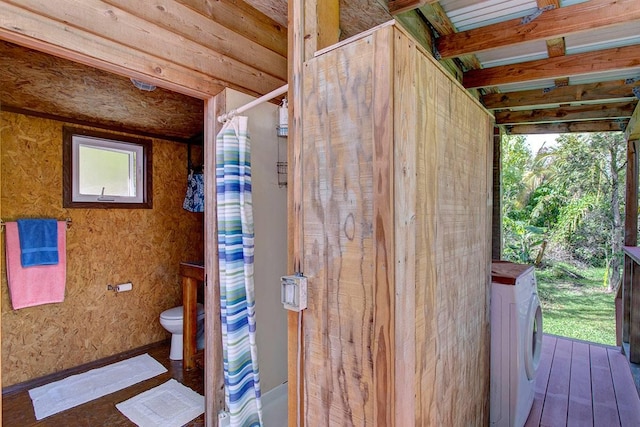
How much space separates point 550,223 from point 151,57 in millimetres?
8691

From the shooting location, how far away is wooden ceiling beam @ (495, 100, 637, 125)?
359 cm

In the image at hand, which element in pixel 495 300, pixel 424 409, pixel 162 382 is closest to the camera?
pixel 424 409

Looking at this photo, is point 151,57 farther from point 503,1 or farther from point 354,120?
point 503,1

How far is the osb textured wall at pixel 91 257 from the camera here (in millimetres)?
2432

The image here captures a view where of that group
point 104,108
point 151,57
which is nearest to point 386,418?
point 151,57

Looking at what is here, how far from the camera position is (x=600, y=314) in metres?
5.11

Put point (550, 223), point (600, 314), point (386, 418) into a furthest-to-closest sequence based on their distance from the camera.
→ point (550, 223), point (600, 314), point (386, 418)

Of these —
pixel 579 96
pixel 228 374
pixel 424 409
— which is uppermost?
pixel 579 96

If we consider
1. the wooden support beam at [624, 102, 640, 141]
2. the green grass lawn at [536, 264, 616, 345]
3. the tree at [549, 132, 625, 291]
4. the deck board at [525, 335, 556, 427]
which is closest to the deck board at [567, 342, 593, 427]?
the deck board at [525, 335, 556, 427]

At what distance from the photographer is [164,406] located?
222cm

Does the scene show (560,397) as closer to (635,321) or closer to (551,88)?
(635,321)

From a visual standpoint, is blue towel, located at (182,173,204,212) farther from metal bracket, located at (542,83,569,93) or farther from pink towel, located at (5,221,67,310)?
metal bracket, located at (542,83,569,93)

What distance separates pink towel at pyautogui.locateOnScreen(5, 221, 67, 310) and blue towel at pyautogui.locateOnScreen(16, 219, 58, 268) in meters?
0.03

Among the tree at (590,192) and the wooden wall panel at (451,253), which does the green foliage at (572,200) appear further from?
the wooden wall panel at (451,253)
